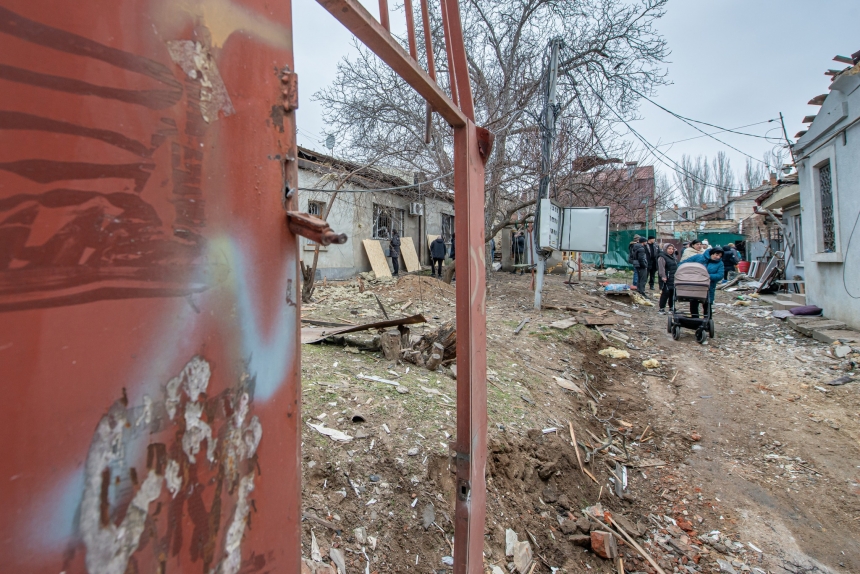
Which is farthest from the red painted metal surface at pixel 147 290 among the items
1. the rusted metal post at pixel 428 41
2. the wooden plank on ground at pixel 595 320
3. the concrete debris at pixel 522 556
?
the wooden plank on ground at pixel 595 320

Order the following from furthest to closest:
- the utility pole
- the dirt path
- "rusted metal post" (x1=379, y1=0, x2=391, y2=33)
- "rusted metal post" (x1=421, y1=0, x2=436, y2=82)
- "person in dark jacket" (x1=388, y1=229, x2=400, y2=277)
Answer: "person in dark jacket" (x1=388, y1=229, x2=400, y2=277) < the utility pole < the dirt path < "rusted metal post" (x1=421, y1=0, x2=436, y2=82) < "rusted metal post" (x1=379, y1=0, x2=391, y2=33)

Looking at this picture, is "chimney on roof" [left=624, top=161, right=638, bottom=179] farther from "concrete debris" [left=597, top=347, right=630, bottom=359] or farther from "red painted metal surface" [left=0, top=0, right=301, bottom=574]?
"red painted metal surface" [left=0, top=0, right=301, bottom=574]

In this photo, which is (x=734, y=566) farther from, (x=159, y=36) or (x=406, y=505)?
(x=159, y=36)

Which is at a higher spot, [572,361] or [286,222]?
[286,222]

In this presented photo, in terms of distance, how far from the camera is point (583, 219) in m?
9.84

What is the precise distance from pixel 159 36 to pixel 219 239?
0.32 meters

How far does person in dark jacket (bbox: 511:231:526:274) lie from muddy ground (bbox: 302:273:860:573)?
16.0m

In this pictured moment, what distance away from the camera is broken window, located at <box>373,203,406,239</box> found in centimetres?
1769

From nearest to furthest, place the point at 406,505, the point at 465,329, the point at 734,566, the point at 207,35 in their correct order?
the point at 207,35 < the point at 465,329 < the point at 406,505 < the point at 734,566

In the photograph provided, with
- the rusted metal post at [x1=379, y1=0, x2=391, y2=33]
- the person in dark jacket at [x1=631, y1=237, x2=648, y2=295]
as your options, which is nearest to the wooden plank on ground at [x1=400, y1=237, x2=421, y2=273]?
the person in dark jacket at [x1=631, y1=237, x2=648, y2=295]

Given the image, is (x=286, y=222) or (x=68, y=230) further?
(x=286, y=222)

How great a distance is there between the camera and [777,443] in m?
4.52

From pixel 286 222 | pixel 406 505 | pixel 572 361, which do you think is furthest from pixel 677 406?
pixel 286 222

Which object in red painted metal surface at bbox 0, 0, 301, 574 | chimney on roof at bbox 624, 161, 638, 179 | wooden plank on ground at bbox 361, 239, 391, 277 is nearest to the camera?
red painted metal surface at bbox 0, 0, 301, 574
